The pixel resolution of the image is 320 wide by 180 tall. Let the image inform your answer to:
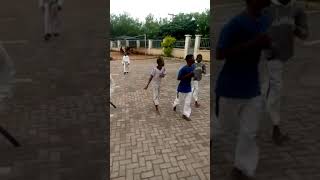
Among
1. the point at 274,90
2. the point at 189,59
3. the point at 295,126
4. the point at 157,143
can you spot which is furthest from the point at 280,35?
the point at 189,59

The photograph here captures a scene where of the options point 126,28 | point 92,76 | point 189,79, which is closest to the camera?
point 92,76

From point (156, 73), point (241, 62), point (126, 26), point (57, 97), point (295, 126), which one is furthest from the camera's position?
point (126, 26)

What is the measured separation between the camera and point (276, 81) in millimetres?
3521

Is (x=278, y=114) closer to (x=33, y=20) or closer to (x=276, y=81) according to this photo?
(x=276, y=81)

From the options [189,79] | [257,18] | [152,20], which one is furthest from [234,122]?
[152,20]

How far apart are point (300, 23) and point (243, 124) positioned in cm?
102

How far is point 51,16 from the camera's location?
3.33 meters

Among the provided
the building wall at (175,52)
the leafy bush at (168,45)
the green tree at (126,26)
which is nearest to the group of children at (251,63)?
the building wall at (175,52)

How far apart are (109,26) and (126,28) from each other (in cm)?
5462

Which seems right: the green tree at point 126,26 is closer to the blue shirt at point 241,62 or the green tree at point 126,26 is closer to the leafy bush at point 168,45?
the leafy bush at point 168,45

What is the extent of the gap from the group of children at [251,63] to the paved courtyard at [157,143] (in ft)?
2.60

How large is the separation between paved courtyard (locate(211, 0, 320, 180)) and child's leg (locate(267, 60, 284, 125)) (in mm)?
90

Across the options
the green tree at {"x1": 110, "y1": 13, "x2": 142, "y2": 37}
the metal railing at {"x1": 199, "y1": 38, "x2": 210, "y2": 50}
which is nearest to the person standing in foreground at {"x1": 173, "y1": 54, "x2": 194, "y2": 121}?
the metal railing at {"x1": 199, "y1": 38, "x2": 210, "y2": 50}

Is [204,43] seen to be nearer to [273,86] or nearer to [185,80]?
[185,80]
